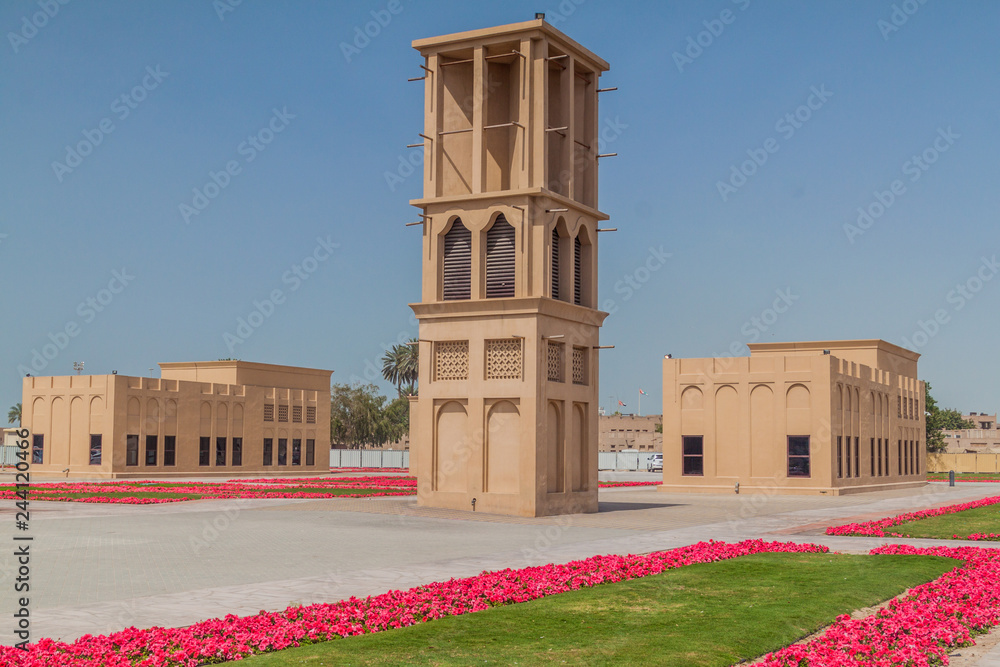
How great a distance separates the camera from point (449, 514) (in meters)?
27.4

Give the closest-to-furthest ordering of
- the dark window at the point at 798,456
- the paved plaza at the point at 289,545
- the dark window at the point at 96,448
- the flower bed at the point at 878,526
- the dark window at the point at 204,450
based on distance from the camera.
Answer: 1. the paved plaza at the point at 289,545
2. the flower bed at the point at 878,526
3. the dark window at the point at 798,456
4. the dark window at the point at 96,448
5. the dark window at the point at 204,450

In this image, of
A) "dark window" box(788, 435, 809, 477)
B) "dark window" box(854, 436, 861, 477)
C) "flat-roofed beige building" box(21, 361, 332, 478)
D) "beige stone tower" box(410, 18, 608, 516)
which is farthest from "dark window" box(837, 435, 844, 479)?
"flat-roofed beige building" box(21, 361, 332, 478)

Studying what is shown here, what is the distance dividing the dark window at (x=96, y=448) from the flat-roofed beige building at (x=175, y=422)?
0.19 feet

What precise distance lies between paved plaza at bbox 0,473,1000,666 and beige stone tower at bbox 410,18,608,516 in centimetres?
159

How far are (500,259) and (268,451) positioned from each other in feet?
149

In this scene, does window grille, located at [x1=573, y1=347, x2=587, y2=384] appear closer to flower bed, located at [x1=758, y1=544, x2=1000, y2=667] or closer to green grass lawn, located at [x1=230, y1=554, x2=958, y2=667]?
green grass lawn, located at [x1=230, y1=554, x2=958, y2=667]

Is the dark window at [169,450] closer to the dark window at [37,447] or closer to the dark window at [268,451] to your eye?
the dark window at [37,447]

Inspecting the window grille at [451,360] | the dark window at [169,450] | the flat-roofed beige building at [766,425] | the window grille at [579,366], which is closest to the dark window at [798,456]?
the flat-roofed beige building at [766,425]

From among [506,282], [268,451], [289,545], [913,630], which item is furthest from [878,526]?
[268,451]

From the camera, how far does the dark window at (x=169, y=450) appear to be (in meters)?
62.1

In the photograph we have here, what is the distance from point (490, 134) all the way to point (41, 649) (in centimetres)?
2338

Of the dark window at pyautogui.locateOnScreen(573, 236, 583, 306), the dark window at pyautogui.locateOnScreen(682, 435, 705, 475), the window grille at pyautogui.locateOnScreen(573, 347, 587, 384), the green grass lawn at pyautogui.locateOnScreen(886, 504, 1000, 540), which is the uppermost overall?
the dark window at pyautogui.locateOnScreen(573, 236, 583, 306)

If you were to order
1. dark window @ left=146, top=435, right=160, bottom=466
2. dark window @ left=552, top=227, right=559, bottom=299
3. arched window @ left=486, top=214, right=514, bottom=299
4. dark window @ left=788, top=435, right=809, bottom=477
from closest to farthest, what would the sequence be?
1. arched window @ left=486, top=214, right=514, bottom=299
2. dark window @ left=552, top=227, right=559, bottom=299
3. dark window @ left=788, top=435, right=809, bottom=477
4. dark window @ left=146, top=435, right=160, bottom=466

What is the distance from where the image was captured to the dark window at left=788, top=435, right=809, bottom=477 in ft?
149
